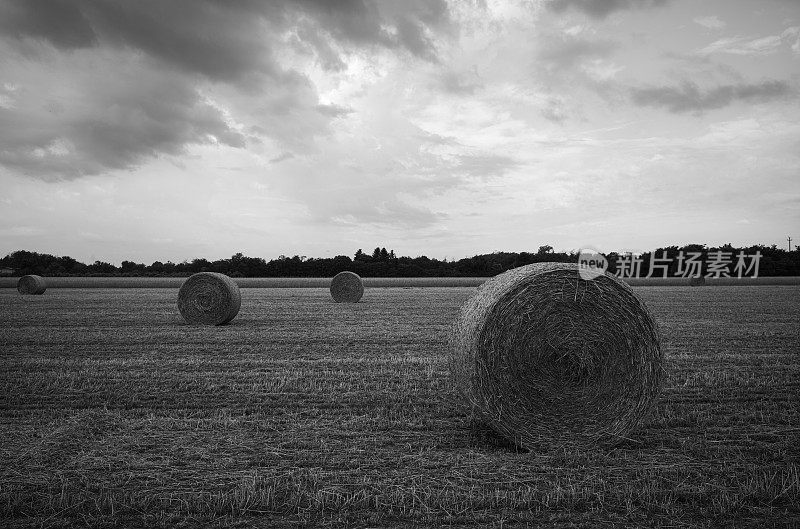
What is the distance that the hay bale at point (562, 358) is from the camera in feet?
19.2

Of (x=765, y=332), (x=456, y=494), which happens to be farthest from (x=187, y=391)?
(x=765, y=332)

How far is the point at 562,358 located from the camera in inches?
239

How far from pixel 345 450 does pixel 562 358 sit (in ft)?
8.35

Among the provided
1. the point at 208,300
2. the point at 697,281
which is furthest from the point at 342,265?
the point at 208,300

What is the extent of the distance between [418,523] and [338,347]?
25.6 ft

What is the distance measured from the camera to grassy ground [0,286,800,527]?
419 cm

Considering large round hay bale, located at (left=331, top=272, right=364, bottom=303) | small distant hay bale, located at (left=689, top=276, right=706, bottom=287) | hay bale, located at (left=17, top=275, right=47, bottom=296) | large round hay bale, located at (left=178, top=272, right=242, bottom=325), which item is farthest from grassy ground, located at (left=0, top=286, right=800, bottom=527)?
small distant hay bale, located at (left=689, top=276, right=706, bottom=287)

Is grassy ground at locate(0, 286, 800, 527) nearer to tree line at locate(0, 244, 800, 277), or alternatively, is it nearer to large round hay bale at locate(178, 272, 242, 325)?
large round hay bale at locate(178, 272, 242, 325)

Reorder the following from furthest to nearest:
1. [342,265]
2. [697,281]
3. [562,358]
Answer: [342,265], [697,281], [562,358]

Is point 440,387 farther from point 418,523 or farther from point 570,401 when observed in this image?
point 418,523

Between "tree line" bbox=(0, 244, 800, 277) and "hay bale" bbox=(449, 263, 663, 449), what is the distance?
204 feet

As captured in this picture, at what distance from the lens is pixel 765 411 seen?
6.76 meters

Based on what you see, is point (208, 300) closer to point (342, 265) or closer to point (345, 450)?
point (345, 450)


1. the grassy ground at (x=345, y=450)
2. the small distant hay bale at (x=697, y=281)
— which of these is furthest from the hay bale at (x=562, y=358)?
the small distant hay bale at (x=697, y=281)
